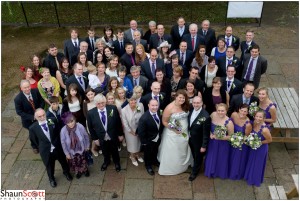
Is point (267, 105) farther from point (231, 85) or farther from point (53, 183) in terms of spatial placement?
point (53, 183)

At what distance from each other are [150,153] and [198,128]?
1211 millimetres

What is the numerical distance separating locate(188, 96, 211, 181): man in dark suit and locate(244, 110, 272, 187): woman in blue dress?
0.82 meters

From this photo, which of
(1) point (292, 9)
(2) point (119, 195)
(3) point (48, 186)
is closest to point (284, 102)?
(2) point (119, 195)

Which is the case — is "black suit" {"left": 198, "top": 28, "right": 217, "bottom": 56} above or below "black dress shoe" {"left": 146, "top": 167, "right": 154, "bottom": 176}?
above

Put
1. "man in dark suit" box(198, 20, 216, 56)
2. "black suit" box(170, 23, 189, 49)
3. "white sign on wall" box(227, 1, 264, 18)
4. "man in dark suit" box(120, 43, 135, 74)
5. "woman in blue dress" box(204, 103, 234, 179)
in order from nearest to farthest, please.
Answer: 1. "woman in blue dress" box(204, 103, 234, 179)
2. "man in dark suit" box(120, 43, 135, 74)
3. "man in dark suit" box(198, 20, 216, 56)
4. "black suit" box(170, 23, 189, 49)
5. "white sign on wall" box(227, 1, 264, 18)

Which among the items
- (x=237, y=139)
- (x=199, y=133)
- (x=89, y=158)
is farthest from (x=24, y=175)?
(x=237, y=139)

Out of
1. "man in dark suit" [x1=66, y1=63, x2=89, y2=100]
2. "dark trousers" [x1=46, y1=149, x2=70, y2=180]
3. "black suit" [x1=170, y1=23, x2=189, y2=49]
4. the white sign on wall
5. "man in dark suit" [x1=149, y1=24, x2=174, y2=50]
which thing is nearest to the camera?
"dark trousers" [x1=46, y1=149, x2=70, y2=180]

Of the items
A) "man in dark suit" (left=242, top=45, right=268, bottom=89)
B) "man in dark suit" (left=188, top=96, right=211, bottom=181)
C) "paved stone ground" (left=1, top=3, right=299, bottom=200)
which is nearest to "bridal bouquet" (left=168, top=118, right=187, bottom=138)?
"man in dark suit" (left=188, top=96, right=211, bottom=181)

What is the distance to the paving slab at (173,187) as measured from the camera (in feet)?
19.5

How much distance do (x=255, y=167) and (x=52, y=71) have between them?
16.5 ft

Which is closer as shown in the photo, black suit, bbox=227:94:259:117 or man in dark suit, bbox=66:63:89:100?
black suit, bbox=227:94:259:117

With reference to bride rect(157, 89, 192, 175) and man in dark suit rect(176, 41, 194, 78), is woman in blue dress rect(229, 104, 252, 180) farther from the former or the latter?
man in dark suit rect(176, 41, 194, 78)

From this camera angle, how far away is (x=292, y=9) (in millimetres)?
14844

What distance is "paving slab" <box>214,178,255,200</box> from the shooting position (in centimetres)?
588
